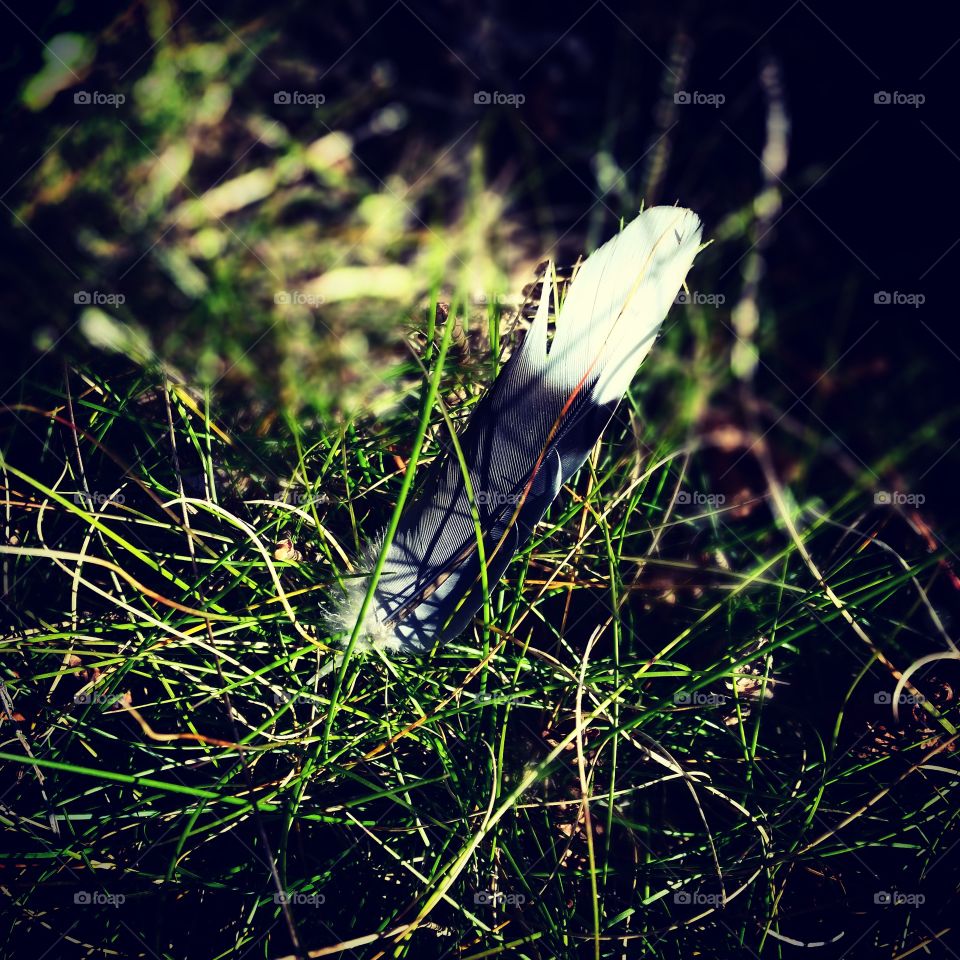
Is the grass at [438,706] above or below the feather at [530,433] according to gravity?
below

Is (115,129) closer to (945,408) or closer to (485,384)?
(485,384)

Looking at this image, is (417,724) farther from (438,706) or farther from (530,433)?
(530,433)

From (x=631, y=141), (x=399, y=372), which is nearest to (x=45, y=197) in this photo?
(x=399, y=372)

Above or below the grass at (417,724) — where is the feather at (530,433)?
above

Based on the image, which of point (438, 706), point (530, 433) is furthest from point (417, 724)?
point (530, 433)

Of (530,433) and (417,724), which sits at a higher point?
(530,433)
